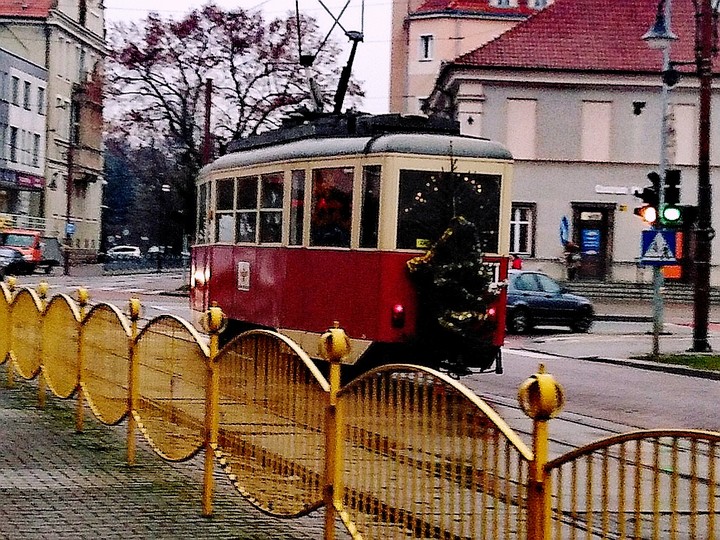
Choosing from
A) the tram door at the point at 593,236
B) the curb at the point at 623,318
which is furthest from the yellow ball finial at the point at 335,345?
the tram door at the point at 593,236

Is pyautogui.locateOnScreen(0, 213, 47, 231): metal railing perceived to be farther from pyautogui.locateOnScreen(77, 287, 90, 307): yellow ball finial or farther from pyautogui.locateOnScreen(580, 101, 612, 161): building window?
pyautogui.locateOnScreen(77, 287, 90, 307): yellow ball finial

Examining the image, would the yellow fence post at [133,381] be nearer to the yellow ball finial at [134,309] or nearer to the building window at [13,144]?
the yellow ball finial at [134,309]

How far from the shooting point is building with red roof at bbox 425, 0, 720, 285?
163 feet

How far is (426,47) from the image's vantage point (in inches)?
3120

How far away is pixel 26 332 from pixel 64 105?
7140cm

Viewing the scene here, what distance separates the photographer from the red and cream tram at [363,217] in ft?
50.4

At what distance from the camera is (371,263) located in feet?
50.5

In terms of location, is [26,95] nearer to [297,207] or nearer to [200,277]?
[200,277]

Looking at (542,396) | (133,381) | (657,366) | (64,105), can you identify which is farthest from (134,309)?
(64,105)

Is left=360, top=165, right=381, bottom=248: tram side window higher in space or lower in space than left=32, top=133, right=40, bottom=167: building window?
lower

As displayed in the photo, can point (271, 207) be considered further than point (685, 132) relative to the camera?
No

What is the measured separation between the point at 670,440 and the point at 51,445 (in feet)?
25.0

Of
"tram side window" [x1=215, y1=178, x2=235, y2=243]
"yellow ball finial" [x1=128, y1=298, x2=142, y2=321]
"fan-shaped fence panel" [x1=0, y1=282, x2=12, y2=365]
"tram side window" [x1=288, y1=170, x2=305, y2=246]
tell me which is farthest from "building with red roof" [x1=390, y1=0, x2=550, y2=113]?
"yellow ball finial" [x1=128, y1=298, x2=142, y2=321]

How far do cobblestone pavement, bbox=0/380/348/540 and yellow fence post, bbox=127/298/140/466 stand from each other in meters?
0.16
